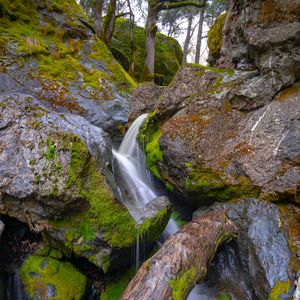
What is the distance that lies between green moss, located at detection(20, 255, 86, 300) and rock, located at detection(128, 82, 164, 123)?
487cm

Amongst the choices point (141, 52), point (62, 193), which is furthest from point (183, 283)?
point (141, 52)

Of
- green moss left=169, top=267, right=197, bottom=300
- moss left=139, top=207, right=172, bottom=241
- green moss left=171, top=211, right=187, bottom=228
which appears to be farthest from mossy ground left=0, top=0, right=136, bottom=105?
green moss left=169, top=267, right=197, bottom=300

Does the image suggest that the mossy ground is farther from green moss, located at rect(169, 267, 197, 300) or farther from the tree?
green moss, located at rect(169, 267, 197, 300)

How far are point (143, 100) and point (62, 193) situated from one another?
5245 mm

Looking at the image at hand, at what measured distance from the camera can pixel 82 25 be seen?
32.8ft

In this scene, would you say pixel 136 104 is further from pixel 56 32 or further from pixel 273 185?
pixel 273 185

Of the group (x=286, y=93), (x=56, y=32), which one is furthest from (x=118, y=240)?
(x=56, y=32)

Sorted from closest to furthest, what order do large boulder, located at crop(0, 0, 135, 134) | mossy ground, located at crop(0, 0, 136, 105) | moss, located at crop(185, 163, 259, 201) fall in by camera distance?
moss, located at crop(185, 163, 259, 201) → large boulder, located at crop(0, 0, 135, 134) → mossy ground, located at crop(0, 0, 136, 105)

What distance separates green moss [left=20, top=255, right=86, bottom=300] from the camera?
10.4 ft

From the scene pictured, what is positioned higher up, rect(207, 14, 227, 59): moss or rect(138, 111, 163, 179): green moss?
rect(207, 14, 227, 59): moss

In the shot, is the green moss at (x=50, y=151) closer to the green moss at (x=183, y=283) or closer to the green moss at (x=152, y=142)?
the green moss at (x=183, y=283)

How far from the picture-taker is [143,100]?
25.8 feet

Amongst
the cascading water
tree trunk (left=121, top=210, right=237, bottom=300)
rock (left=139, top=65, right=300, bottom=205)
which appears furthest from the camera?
the cascading water

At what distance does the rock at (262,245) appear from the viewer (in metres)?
2.91
